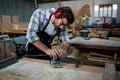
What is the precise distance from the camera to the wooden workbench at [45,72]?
97cm

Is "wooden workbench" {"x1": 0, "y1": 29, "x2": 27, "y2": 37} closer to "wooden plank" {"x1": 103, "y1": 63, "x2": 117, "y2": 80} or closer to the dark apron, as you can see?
the dark apron

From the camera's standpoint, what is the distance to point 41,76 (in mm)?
992

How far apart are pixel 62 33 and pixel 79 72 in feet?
2.01

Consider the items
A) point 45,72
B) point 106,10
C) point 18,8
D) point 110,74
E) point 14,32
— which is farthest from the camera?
point 106,10

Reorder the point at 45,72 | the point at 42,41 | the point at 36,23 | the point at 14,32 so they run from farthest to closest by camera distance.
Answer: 1. the point at 14,32
2. the point at 42,41
3. the point at 36,23
4. the point at 45,72

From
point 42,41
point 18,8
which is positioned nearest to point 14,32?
point 18,8

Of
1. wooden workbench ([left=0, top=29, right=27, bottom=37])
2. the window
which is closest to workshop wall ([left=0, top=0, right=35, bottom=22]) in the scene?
wooden workbench ([left=0, top=29, right=27, bottom=37])

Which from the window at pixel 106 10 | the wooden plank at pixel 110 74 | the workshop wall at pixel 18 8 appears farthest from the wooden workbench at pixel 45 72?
the window at pixel 106 10

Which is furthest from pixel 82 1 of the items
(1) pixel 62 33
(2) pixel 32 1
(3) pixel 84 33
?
(1) pixel 62 33

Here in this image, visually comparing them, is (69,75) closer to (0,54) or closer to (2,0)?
(0,54)

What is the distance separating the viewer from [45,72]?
3.51ft

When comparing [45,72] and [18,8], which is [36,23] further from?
[18,8]

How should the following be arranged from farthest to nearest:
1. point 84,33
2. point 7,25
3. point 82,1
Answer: point 82,1
point 7,25
point 84,33

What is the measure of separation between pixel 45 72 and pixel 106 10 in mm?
6873
